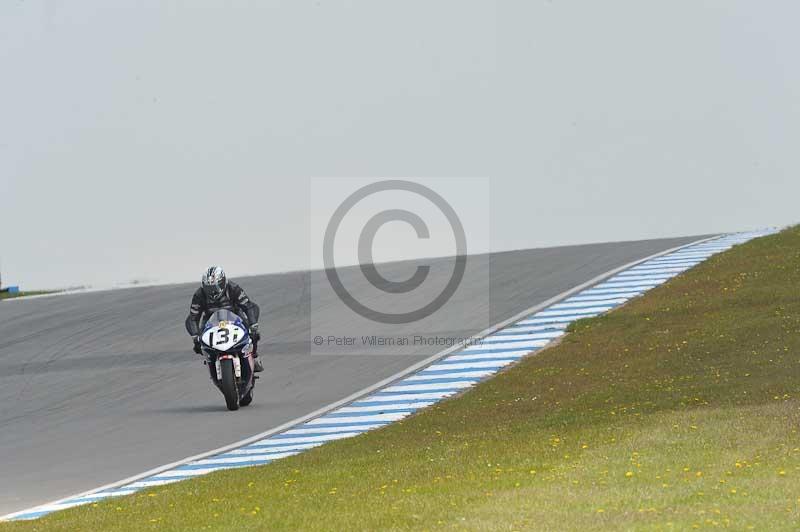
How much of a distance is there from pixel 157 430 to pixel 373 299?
11.4m

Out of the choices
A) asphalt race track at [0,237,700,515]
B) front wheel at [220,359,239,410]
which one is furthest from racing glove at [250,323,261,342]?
asphalt race track at [0,237,700,515]

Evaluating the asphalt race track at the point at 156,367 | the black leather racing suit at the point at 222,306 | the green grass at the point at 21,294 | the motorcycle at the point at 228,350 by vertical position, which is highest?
the black leather racing suit at the point at 222,306

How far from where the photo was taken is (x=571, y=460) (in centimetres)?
882

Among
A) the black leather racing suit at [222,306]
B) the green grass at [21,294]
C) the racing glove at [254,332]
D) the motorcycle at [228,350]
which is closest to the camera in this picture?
the motorcycle at [228,350]

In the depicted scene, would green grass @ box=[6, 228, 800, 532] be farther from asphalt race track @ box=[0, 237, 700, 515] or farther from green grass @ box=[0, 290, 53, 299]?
green grass @ box=[0, 290, 53, 299]

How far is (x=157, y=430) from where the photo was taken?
14.7 m

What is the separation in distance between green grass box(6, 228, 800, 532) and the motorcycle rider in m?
2.57

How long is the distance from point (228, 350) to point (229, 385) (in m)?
0.57

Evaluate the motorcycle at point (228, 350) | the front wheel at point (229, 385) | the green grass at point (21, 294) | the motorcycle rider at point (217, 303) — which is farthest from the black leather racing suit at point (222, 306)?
the green grass at point (21, 294)

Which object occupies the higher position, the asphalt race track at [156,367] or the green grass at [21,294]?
the green grass at [21,294]

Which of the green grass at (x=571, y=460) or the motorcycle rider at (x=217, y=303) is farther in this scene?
the motorcycle rider at (x=217, y=303)

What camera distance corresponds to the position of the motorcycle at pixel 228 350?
49.0 ft

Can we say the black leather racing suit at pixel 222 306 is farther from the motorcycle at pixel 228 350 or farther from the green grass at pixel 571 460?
the green grass at pixel 571 460

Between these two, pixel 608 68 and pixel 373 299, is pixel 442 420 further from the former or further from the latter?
pixel 608 68
